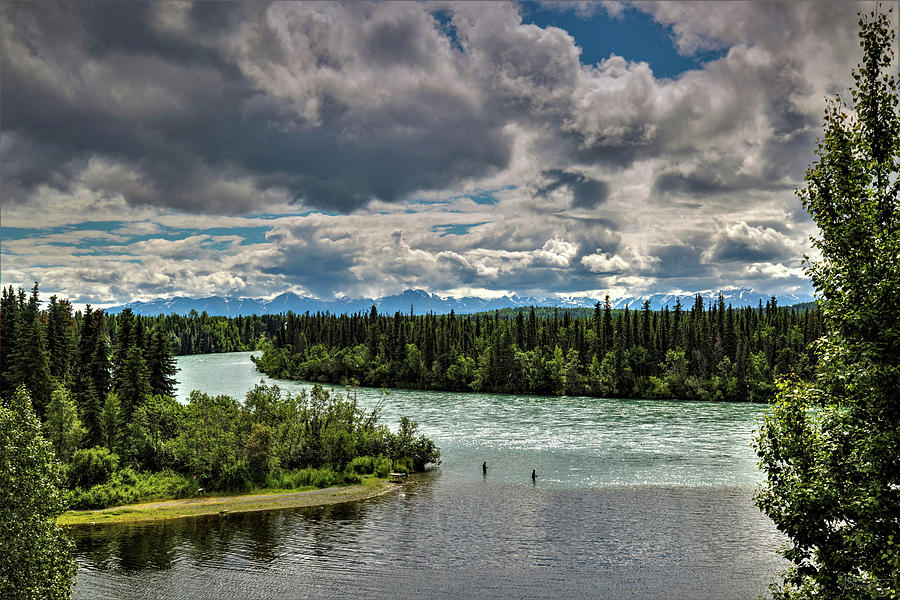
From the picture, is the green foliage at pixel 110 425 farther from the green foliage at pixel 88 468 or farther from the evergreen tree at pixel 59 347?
the evergreen tree at pixel 59 347

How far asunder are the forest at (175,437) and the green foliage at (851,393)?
158ft

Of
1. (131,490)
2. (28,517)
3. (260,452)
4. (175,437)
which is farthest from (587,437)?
(28,517)

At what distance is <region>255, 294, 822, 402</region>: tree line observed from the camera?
138000mm

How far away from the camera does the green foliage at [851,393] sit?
1272 cm

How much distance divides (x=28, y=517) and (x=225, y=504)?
106ft

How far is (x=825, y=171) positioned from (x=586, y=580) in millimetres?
26919

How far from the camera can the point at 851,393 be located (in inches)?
534

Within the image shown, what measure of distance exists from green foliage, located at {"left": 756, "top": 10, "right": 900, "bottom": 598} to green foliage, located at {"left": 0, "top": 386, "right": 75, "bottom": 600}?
66.7ft

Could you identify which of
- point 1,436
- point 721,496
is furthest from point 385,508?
point 1,436

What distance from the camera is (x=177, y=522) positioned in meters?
44.0

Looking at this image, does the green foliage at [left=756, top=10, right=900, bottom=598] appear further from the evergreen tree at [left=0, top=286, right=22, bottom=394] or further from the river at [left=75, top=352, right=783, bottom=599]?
the evergreen tree at [left=0, top=286, right=22, bottom=394]

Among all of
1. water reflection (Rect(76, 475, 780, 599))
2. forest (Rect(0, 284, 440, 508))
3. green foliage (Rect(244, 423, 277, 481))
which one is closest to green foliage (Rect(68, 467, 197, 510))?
forest (Rect(0, 284, 440, 508))

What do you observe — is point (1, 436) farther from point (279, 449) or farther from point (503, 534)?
point (279, 449)

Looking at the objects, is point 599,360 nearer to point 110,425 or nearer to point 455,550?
point 110,425
